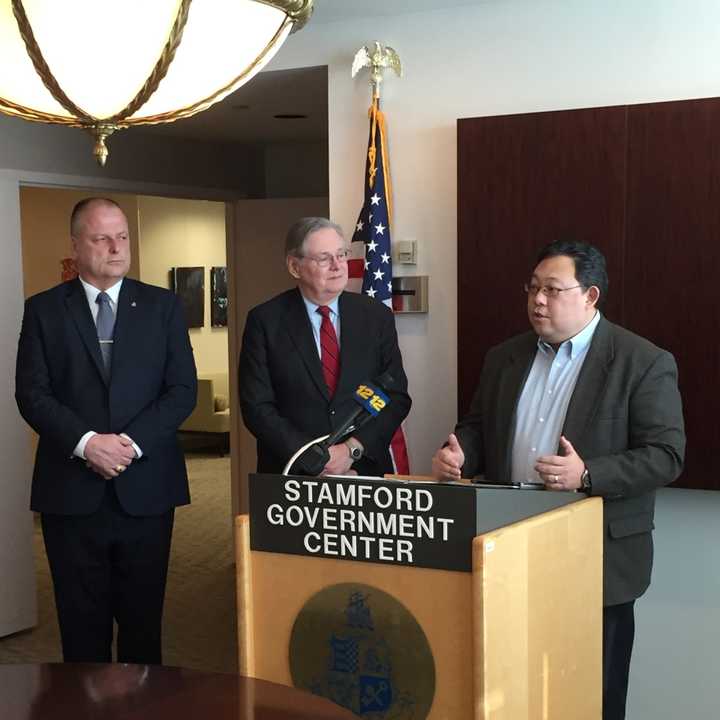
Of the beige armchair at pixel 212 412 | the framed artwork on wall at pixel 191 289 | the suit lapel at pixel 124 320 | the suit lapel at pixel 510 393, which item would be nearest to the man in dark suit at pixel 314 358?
the suit lapel at pixel 124 320

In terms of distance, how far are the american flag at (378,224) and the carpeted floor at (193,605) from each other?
143 centimetres

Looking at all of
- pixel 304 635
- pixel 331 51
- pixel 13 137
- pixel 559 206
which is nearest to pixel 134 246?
pixel 13 137

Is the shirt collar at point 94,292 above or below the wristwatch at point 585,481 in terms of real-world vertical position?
above

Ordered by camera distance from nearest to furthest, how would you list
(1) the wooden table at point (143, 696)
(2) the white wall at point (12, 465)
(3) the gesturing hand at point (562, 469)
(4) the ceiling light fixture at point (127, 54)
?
(4) the ceiling light fixture at point (127, 54), (1) the wooden table at point (143, 696), (3) the gesturing hand at point (562, 469), (2) the white wall at point (12, 465)

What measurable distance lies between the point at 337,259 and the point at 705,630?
73.7 inches

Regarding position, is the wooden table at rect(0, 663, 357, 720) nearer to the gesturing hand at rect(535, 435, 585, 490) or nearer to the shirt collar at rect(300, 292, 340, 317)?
the gesturing hand at rect(535, 435, 585, 490)

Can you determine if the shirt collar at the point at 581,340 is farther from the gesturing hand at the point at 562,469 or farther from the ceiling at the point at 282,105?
the ceiling at the point at 282,105

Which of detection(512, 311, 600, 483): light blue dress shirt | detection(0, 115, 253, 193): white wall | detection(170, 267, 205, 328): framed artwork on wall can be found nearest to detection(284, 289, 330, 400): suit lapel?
detection(512, 311, 600, 483): light blue dress shirt

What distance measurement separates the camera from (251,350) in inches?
138

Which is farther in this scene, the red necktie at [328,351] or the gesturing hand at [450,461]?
the red necktie at [328,351]

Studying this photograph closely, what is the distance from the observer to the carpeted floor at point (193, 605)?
4855 mm

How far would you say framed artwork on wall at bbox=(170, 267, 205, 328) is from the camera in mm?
11289

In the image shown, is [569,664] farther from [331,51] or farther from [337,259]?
[331,51]

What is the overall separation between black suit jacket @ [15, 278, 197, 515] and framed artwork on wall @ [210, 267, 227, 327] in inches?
324
